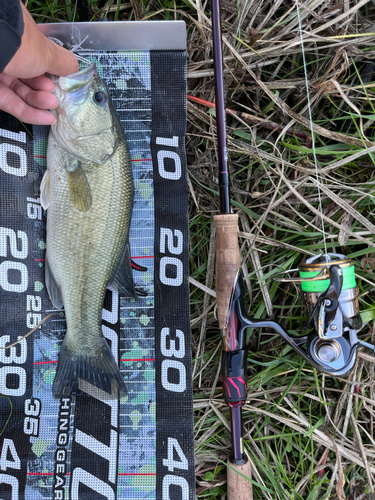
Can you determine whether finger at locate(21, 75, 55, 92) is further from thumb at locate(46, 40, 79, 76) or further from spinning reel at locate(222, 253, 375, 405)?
spinning reel at locate(222, 253, 375, 405)

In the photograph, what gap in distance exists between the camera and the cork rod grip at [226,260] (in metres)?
1.59

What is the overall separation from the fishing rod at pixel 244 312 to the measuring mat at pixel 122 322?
25cm

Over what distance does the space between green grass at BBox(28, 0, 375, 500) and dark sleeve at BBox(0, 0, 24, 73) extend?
707 mm

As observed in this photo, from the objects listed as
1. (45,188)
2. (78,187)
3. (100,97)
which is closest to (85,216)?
(78,187)

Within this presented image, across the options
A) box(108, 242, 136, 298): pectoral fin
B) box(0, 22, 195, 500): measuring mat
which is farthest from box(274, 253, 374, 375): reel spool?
box(108, 242, 136, 298): pectoral fin

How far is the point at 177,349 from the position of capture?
177cm

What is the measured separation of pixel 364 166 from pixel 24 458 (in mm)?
2182

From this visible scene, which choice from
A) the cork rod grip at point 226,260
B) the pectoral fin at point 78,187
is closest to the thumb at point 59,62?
the pectoral fin at point 78,187

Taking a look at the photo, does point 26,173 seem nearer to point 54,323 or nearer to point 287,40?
point 54,323

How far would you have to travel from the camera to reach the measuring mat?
66.3 inches

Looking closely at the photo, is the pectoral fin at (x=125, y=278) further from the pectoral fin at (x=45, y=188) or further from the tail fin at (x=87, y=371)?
the pectoral fin at (x=45, y=188)

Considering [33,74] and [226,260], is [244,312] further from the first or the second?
[33,74]

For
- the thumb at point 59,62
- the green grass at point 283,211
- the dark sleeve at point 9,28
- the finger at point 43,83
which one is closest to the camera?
the dark sleeve at point 9,28

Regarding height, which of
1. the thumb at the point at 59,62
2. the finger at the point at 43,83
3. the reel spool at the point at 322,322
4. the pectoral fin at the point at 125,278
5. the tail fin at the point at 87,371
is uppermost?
the thumb at the point at 59,62
